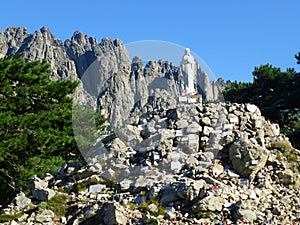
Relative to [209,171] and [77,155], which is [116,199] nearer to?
[209,171]

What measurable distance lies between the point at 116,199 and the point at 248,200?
2.66m

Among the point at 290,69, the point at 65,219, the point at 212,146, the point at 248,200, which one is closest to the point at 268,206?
the point at 248,200

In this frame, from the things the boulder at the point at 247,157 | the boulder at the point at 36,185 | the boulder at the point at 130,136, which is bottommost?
the boulder at the point at 36,185

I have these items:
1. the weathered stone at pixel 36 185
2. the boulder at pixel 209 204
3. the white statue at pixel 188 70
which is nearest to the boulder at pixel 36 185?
the weathered stone at pixel 36 185

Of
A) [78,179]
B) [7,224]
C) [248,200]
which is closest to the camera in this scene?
[7,224]

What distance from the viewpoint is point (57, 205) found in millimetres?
8133

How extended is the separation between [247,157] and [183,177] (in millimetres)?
1524

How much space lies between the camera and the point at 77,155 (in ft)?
52.6

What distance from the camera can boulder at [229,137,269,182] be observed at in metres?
8.85

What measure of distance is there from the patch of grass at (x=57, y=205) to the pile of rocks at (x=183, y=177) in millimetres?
33

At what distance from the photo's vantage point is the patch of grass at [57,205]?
7973 mm

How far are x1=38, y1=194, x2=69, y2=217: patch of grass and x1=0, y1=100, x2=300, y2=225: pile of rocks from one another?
0.11ft

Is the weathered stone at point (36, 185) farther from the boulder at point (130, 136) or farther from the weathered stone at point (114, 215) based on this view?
the weathered stone at point (114, 215)

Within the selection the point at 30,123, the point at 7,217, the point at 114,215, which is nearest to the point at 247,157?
the point at 114,215
